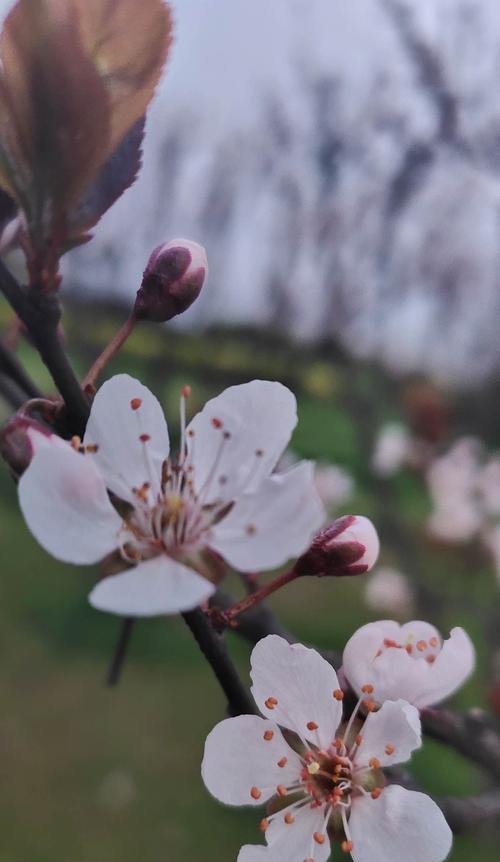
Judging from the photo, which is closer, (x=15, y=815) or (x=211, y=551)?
(x=211, y=551)

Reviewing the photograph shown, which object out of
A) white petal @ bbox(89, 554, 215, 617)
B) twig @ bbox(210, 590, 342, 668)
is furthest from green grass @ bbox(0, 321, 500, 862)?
white petal @ bbox(89, 554, 215, 617)

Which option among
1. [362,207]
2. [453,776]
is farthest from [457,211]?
[453,776]

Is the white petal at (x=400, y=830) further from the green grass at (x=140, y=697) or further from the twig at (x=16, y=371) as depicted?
the green grass at (x=140, y=697)

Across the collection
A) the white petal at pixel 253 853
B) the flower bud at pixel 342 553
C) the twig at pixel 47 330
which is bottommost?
the white petal at pixel 253 853

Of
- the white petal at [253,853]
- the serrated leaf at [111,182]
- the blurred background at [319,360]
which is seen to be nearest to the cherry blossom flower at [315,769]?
the white petal at [253,853]

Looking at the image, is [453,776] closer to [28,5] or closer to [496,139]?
[496,139]

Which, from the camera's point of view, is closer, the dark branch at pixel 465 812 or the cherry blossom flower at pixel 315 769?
the cherry blossom flower at pixel 315 769
